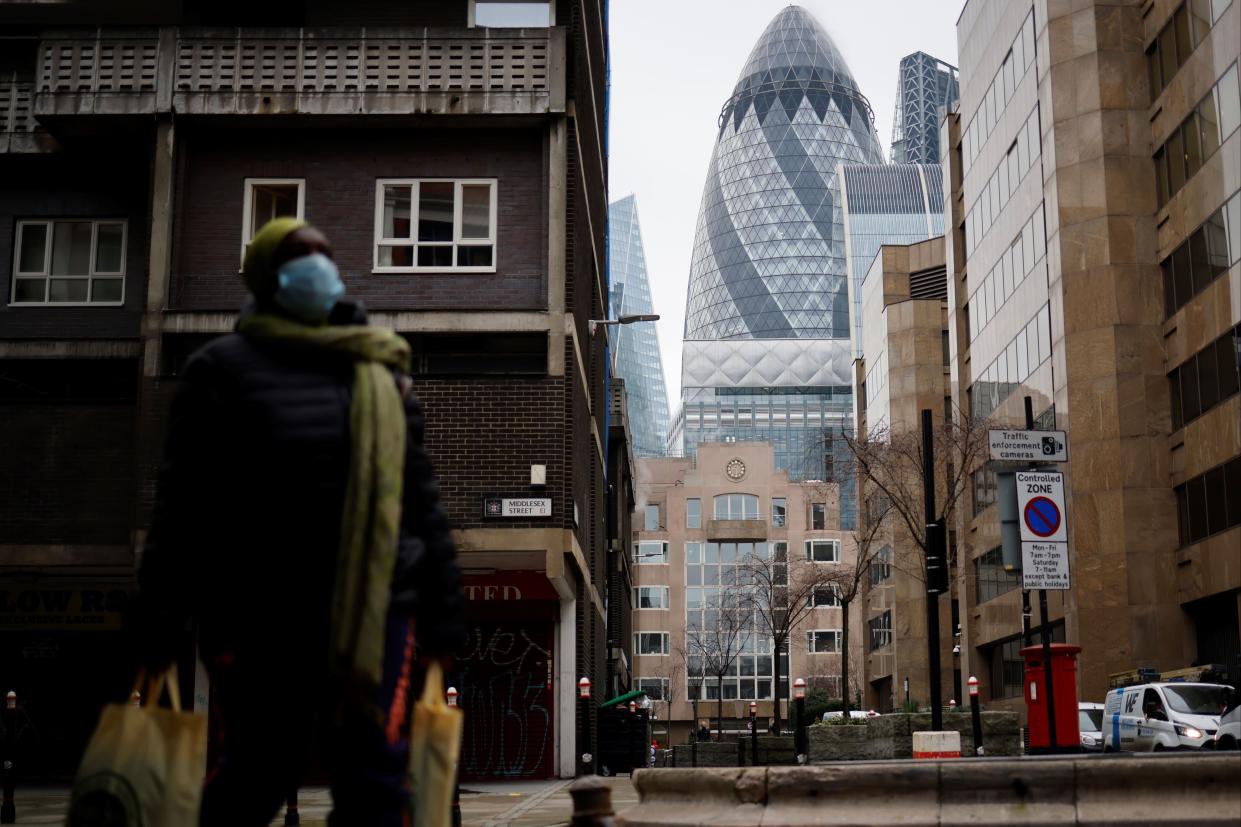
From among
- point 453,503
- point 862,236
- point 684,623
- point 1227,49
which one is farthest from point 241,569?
point 862,236

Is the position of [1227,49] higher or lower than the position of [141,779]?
higher

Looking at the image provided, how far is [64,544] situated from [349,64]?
932 centimetres

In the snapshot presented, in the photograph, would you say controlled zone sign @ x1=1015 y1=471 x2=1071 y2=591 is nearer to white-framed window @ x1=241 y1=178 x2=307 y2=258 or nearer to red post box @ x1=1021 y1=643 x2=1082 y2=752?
red post box @ x1=1021 y1=643 x2=1082 y2=752

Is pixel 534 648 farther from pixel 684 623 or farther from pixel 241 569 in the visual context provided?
pixel 684 623

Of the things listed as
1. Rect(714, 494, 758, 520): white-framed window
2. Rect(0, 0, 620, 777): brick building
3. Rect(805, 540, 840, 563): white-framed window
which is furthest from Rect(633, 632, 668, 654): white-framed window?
Rect(0, 0, 620, 777): brick building

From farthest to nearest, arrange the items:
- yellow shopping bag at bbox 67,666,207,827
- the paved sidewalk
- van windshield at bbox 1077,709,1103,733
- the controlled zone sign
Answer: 1. van windshield at bbox 1077,709,1103,733
2. the controlled zone sign
3. the paved sidewalk
4. yellow shopping bag at bbox 67,666,207,827

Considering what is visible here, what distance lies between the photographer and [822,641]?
106m

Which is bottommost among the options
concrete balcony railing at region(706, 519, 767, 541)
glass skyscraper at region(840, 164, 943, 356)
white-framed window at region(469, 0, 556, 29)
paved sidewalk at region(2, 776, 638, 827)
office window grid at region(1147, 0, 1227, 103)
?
paved sidewalk at region(2, 776, 638, 827)

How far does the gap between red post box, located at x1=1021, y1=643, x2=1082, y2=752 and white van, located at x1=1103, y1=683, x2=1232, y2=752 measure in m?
7.04

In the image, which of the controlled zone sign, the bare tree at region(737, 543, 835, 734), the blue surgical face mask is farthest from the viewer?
the bare tree at region(737, 543, 835, 734)

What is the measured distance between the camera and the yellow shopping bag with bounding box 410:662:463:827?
→ 4062mm

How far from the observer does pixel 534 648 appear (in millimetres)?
27172

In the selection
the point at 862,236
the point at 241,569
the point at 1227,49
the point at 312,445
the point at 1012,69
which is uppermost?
the point at 862,236

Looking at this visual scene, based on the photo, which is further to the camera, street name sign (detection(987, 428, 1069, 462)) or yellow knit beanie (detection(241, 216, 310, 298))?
street name sign (detection(987, 428, 1069, 462))
